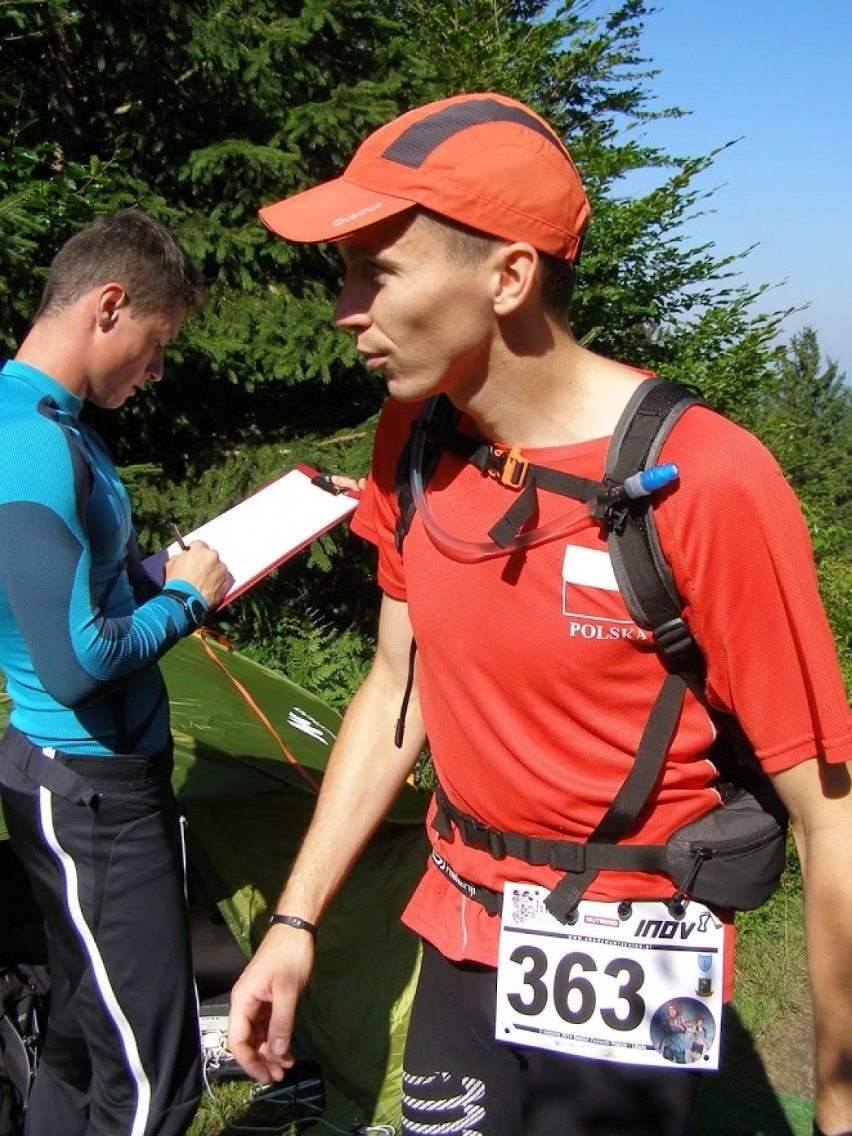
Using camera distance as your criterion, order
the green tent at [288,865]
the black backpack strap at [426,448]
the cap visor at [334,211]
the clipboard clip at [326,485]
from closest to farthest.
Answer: the cap visor at [334,211]
the black backpack strap at [426,448]
the clipboard clip at [326,485]
the green tent at [288,865]

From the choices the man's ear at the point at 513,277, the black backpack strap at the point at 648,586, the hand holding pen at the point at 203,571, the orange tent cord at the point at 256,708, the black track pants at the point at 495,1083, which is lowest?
the orange tent cord at the point at 256,708

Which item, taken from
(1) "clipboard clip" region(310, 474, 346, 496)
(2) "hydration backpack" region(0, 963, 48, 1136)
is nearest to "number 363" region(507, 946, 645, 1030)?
(1) "clipboard clip" region(310, 474, 346, 496)

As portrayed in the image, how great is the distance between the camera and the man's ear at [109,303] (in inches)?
90.0

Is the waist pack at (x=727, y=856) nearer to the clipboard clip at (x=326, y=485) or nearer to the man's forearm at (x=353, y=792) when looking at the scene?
the man's forearm at (x=353, y=792)

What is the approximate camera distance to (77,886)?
7.37 ft

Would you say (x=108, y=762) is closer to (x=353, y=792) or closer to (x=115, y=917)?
(x=115, y=917)

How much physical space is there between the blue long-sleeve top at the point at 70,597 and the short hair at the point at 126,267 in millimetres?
218

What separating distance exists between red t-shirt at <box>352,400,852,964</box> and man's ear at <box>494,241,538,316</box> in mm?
211

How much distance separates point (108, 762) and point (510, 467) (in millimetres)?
1217

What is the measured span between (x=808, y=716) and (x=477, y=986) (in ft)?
2.37

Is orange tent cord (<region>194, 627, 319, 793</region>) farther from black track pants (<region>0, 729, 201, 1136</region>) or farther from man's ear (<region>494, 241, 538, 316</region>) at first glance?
man's ear (<region>494, 241, 538, 316</region>)

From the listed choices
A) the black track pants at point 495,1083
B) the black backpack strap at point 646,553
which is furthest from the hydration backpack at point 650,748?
the black track pants at point 495,1083

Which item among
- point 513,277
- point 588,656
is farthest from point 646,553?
point 513,277

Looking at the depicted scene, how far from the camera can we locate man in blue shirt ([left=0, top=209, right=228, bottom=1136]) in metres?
2.22
